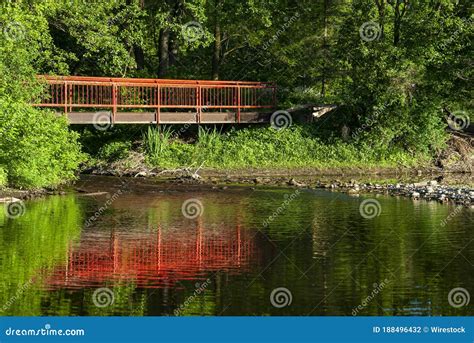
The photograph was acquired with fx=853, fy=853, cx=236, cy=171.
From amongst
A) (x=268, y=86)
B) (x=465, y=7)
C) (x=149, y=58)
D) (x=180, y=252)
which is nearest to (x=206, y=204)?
(x=180, y=252)

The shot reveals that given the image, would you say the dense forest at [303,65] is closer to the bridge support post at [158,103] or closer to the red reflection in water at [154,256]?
the bridge support post at [158,103]

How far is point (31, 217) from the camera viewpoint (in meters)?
22.8

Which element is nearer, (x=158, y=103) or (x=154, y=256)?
(x=154, y=256)

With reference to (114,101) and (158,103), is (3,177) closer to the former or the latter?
(114,101)

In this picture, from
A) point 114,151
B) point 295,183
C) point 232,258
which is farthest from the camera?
point 114,151

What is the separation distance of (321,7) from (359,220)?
21.7 metres

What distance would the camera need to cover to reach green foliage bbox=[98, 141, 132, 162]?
38031 mm

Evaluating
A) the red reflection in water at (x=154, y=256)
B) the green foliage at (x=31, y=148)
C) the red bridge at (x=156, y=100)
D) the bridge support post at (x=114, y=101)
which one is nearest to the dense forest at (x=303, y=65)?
the red bridge at (x=156, y=100)

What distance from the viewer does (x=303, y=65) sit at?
4306 cm

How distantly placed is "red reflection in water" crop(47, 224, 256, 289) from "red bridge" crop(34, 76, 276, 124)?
1498cm

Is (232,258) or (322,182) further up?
(322,182)

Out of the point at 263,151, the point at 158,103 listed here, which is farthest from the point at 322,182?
the point at 158,103

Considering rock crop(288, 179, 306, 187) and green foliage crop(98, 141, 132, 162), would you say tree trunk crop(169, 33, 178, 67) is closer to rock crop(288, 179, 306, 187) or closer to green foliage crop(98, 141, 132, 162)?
green foliage crop(98, 141, 132, 162)

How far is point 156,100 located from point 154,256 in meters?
22.6
